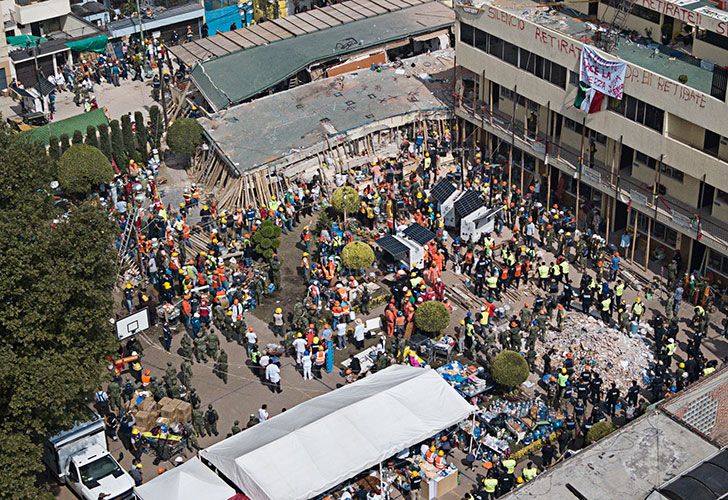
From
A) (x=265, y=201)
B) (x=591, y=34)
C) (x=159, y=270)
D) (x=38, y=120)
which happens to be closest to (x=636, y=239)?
(x=591, y=34)

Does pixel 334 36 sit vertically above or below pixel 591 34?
below

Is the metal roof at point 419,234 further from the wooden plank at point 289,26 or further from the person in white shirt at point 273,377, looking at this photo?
the wooden plank at point 289,26

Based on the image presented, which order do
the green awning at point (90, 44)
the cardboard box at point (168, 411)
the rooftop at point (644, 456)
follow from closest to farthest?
the rooftop at point (644, 456), the cardboard box at point (168, 411), the green awning at point (90, 44)

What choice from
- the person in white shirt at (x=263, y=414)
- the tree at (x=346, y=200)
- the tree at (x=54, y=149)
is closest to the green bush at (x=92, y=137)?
the tree at (x=54, y=149)

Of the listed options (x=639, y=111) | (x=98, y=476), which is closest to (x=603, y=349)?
(x=639, y=111)

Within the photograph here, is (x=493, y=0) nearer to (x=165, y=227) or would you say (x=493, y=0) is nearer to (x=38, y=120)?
(x=165, y=227)

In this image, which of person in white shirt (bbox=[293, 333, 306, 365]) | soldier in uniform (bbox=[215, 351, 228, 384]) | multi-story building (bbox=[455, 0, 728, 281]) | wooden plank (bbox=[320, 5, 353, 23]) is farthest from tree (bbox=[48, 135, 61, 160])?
multi-story building (bbox=[455, 0, 728, 281])
